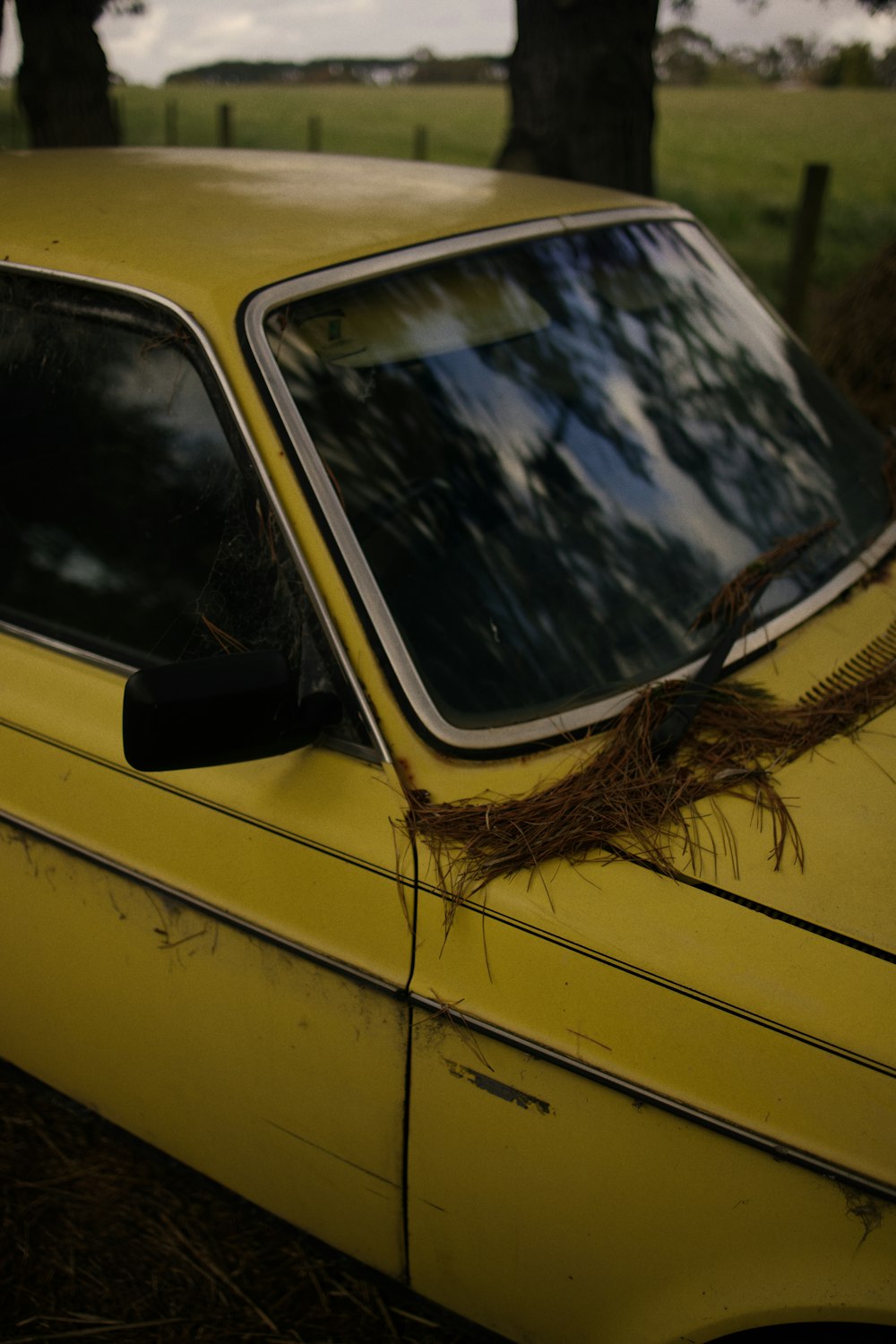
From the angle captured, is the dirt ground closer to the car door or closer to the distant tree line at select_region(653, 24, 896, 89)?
the car door

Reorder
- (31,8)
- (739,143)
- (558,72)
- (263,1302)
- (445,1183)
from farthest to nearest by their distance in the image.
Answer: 1. (739,143)
2. (31,8)
3. (558,72)
4. (263,1302)
5. (445,1183)

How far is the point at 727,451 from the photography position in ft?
7.63

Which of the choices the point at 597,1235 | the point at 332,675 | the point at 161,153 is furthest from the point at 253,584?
the point at 161,153

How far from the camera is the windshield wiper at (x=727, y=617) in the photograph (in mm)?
1773

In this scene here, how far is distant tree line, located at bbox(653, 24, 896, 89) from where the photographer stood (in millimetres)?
45594

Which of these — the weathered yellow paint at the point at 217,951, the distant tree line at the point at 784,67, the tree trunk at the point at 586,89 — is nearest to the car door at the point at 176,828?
the weathered yellow paint at the point at 217,951

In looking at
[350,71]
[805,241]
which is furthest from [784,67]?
[805,241]

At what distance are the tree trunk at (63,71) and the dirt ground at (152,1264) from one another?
6.32 m

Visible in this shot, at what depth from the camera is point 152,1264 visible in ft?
7.33

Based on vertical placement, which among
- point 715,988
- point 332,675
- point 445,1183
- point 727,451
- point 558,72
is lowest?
point 445,1183

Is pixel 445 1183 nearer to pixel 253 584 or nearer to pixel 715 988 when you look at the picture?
pixel 715 988

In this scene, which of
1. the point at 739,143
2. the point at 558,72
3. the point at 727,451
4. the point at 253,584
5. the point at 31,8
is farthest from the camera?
the point at 739,143

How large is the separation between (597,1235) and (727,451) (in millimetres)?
1463

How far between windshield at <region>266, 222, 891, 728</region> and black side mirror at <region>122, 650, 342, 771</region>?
0.25m
